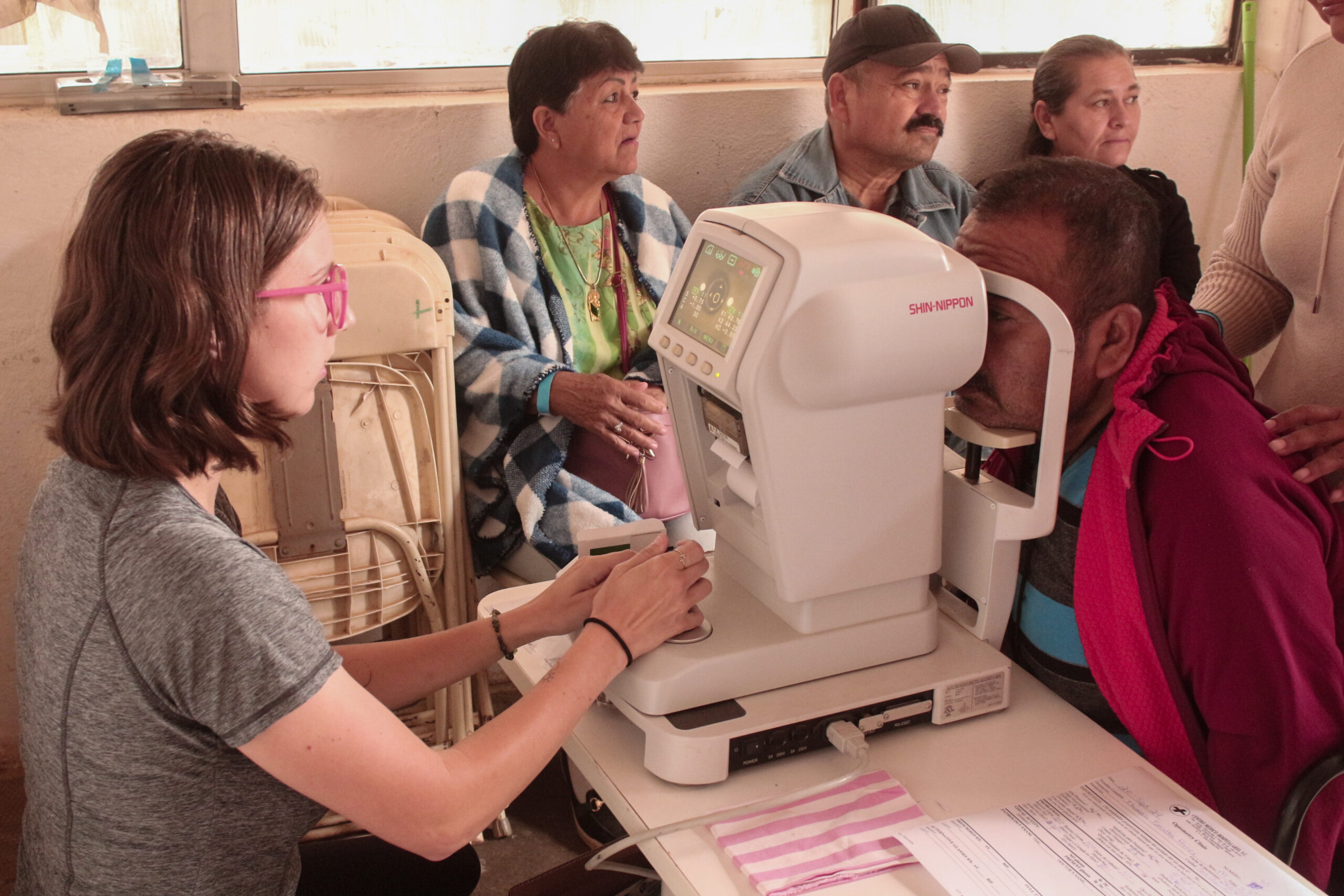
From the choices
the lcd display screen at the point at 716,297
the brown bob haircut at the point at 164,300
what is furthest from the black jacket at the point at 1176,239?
the brown bob haircut at the point at 164,300

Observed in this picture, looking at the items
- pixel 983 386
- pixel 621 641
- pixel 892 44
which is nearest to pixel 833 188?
pixel 892 44

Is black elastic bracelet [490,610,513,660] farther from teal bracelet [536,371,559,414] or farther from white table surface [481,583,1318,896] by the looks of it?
teal bracelet [536,371,559,414]

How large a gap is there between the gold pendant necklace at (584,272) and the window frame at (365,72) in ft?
1.19

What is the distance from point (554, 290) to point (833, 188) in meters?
0.77

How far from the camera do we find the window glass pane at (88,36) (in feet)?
7.50

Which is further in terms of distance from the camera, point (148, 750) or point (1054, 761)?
point (1054, 761)

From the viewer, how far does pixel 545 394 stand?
222 cm

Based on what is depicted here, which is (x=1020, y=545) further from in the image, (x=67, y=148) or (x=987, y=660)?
(x=67, y=148)

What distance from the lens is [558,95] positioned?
240 cm

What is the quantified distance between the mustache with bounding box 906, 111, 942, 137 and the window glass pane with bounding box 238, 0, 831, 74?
429 millimetres

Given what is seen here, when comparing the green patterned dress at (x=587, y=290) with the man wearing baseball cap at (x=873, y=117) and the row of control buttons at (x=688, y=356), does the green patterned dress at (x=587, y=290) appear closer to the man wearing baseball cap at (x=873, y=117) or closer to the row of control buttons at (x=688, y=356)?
the man wearing baseball cap at (x=873, y=117)

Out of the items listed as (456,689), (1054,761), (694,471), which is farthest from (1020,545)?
(456,689)

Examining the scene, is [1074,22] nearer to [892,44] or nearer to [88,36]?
[892,44]

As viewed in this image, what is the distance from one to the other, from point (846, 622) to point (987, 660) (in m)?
0.17
